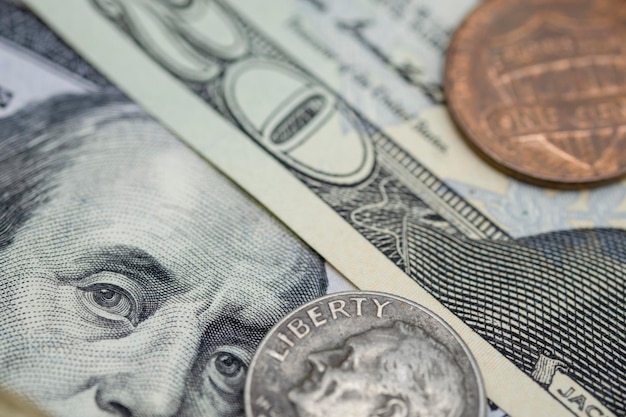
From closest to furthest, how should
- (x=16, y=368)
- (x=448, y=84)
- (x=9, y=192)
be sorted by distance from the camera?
→ (x=16, y=368) → (x=9, y=192) → (x=448, y=84)

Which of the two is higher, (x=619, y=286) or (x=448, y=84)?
(x=448, y=84)

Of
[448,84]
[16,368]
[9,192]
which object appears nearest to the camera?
[16,368]

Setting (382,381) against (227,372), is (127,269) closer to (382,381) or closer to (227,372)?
(227,372)

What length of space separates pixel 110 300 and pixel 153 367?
0.32 feet

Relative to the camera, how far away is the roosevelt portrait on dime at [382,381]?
2.37 ft

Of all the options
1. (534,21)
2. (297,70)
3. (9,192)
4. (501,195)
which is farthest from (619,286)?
(9,192)

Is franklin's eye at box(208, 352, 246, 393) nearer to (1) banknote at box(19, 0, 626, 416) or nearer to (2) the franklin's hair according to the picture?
(1) banknote at box(19, 0, 626, 416)

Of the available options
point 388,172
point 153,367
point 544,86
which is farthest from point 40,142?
point 544,86

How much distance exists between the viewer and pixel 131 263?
0.83 metres

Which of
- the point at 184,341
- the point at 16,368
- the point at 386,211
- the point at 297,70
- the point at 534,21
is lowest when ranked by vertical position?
the point at 16,368

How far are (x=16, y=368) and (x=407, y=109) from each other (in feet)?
2.01

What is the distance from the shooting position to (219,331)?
80 cm

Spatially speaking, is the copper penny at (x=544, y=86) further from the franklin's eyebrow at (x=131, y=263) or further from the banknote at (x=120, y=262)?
the franklin's eyebrow at (x=131, y=263)

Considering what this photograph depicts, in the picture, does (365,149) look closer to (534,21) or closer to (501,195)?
(501,195)
